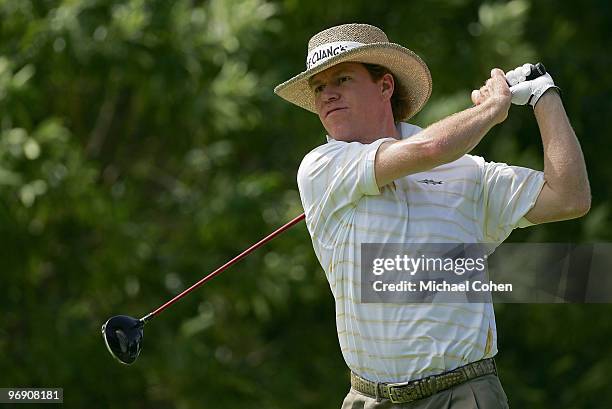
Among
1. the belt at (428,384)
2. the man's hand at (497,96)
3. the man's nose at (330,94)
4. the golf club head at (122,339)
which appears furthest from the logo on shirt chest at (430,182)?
the golf club head at (122,339)

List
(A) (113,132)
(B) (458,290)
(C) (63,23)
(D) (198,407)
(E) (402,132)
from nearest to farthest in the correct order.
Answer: (B) (458,290)
(E) (402,132)
(C) (63,23)
(D) (198,407)
(A) (113,132)

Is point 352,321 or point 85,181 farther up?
point 85,181

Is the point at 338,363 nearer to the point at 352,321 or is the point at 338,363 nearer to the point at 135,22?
the point at 135,22

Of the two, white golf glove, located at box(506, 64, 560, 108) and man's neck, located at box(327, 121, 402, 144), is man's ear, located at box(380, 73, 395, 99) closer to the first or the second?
man's neck, located at box(327, 121, 402, 144)

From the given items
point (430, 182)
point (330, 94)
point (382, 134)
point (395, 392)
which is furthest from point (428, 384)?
point (330, 94)

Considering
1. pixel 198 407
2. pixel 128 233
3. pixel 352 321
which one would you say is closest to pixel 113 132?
pixel 128 233

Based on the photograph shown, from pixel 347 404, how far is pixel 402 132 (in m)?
0.80

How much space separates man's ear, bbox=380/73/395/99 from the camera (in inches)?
159

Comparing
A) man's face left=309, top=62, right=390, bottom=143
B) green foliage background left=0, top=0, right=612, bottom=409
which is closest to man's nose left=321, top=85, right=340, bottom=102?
man's face left=309, top=62, right=390, bottom=143

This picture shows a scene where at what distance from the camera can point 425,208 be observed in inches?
144

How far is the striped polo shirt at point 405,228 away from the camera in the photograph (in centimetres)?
357

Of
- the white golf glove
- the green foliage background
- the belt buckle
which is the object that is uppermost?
the green foliage background

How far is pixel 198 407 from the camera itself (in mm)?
9906

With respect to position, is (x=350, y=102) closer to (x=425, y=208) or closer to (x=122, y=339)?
(x=425, y=208)
